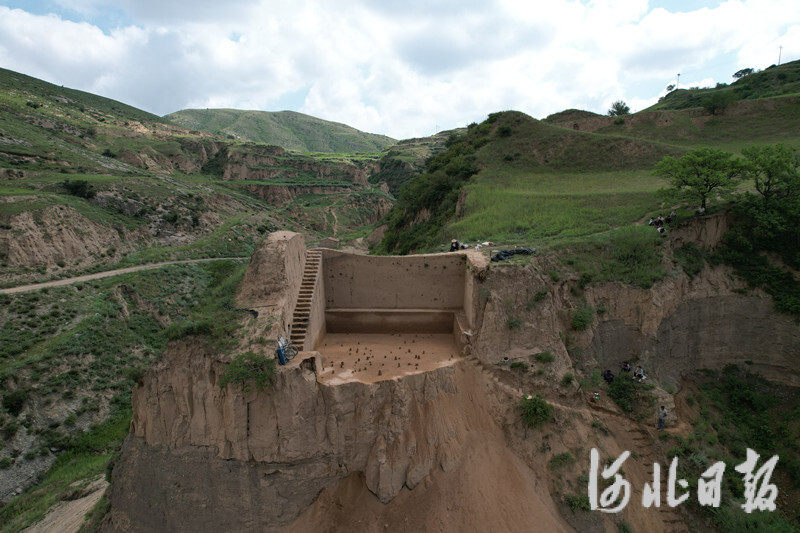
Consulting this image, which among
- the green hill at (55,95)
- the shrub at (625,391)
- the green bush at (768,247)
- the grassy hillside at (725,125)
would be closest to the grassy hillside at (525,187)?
the green bush at (768,247)

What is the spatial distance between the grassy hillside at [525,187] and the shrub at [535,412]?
7141 millimetres

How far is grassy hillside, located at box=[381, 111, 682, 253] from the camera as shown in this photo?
17484 mm

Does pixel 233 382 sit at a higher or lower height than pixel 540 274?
lower

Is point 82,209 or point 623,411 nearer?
point 623,411

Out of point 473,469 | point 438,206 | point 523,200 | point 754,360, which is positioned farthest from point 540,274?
point 438,206

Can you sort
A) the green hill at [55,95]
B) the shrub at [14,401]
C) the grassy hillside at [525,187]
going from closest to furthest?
the shrub at [14,401] < the grassy hillside at [525,187] < the green hill at [55,95]

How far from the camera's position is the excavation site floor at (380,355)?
10.1 meters

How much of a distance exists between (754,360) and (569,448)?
8.45 m

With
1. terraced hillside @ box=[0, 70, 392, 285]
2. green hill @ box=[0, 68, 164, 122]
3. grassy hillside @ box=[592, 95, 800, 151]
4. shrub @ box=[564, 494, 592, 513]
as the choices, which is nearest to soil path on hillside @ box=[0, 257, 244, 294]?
terraced hillside @ box=[0, 70, 392, 285]

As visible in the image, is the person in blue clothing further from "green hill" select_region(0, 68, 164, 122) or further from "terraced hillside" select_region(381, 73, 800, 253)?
"green hill" select_region(0, 68, 164, 122)

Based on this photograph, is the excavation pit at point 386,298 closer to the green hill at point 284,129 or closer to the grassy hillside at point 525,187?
the grassy hillside at point 525,187

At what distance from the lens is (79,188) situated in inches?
1225

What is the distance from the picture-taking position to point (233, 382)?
893 cm

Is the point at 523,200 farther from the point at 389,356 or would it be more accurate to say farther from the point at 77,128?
the point at 77,128
